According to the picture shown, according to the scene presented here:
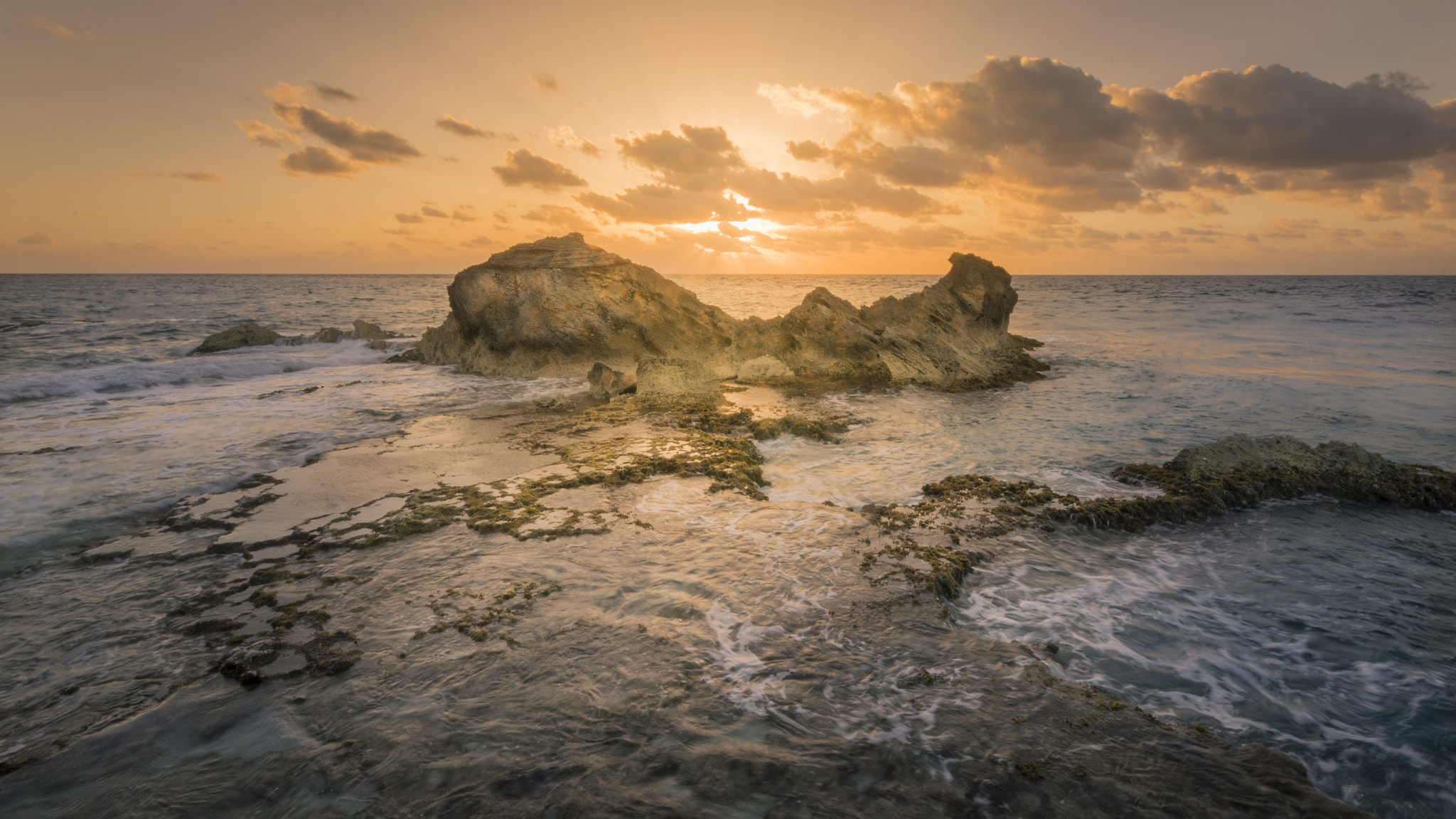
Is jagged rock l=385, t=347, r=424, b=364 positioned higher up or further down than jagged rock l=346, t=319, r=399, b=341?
further down

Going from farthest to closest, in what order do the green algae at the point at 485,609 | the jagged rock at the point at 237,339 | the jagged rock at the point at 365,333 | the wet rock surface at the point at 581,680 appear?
the jagged rock at the point at 365,333 → the jagged rock at the point at 237,339 → the green algae at the point at 485,609 → the wet rock surface at the point at 581,680

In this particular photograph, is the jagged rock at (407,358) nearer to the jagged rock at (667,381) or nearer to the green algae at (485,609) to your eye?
the jagged rock at (667,381)

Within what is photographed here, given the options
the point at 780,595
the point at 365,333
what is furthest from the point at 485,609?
the point at 365,333

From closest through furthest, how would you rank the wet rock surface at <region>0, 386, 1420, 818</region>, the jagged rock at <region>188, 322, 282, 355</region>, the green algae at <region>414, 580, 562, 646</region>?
the wet rock surface at <region>0, 386, 1420, 818</region>
the green algae at <region>414, 580, 562, 646</region>
the jagged rock at <region>188, 322, 282, 355</region>

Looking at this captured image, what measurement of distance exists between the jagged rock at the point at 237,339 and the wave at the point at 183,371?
1.75 feet

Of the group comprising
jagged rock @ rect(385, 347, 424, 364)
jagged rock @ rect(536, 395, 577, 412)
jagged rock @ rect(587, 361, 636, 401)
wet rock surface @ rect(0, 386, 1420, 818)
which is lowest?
wet rock surface @ rect(0, 386, 1420, 818)

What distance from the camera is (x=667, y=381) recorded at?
506 inches

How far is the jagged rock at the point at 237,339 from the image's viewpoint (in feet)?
67.9

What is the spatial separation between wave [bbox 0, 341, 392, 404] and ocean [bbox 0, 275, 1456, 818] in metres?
0.69

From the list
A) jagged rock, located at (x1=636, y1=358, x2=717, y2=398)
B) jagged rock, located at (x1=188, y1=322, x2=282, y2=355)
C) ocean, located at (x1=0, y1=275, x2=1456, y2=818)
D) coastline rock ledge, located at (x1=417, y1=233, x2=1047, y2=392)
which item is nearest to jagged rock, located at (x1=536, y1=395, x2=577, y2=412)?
ocean, located at (x1=0, y1=275, x2=1456, y2=818)

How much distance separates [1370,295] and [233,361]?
9266 cm

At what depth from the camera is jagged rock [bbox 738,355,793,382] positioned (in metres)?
15.5

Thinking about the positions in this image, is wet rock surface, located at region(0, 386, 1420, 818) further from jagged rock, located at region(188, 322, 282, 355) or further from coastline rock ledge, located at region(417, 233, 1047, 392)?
jagged rock, located at region(188, 322, 282, 355)

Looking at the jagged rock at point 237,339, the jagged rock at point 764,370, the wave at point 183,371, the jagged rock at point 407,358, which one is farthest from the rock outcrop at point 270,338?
the jagged rock at point 764,370
